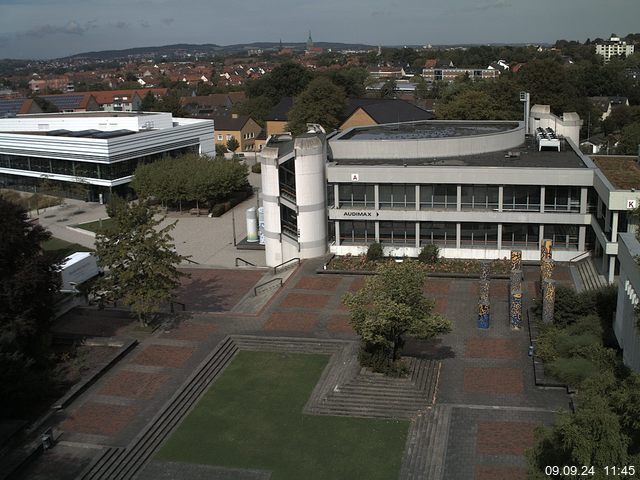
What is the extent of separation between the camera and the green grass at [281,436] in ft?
68.4

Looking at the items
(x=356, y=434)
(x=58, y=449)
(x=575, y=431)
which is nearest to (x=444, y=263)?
(x=356, y=434)

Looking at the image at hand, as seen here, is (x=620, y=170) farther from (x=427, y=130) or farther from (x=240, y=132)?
(x=240, y=132)

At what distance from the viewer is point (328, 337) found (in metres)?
29.6

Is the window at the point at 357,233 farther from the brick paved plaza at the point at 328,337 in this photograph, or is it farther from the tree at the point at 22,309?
the tree at the point at 22,309

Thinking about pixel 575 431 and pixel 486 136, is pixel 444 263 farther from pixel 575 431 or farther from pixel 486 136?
pixel 575 431

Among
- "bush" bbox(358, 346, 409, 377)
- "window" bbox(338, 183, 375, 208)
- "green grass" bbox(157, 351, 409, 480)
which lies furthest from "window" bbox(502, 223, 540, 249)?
"green grass" bbox(157, 351, 409, 480)

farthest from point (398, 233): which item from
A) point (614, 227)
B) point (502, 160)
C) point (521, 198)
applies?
point (614, 227)

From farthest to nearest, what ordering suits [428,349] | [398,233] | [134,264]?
[398,233], [134,264], [428,349]

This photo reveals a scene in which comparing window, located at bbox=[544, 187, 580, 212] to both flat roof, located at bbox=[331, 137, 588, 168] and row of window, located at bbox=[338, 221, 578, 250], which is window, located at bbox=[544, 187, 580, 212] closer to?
row of window, located at bbox=[338, 221, 578, 250]

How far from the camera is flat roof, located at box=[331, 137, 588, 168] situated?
41438mm

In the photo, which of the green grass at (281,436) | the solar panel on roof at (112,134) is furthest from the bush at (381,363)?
the solar panel on roof at (112,134)

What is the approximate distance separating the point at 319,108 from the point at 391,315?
5844cm

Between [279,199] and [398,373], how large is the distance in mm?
17741

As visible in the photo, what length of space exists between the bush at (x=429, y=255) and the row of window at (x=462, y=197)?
2.67 metres
